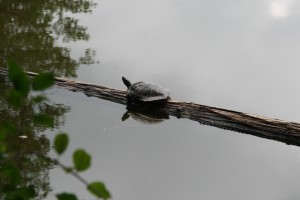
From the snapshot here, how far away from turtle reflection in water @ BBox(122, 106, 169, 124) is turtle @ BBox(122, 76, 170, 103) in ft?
0.48

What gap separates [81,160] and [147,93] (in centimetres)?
477

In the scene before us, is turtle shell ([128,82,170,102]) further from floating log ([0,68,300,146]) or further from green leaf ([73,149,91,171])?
green leaf ([73,149,91,171])

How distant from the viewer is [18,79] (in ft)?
2.22

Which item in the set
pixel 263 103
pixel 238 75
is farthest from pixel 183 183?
pixel 238 75

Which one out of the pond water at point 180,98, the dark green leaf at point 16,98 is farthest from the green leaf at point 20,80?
the pond water at point 180,98

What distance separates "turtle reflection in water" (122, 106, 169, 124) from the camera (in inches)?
210

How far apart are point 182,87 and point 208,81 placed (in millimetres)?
455

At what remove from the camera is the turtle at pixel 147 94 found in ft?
17.3

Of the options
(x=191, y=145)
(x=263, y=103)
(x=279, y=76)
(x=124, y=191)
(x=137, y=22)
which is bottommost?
(x=124, y=191)

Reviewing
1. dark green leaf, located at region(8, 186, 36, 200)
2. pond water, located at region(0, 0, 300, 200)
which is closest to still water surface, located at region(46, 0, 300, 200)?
pond water, located at region(0, 0, 300, 200)

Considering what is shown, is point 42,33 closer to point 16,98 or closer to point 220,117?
point 220,117

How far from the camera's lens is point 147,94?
5395 mm

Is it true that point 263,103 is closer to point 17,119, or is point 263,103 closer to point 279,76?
point 279,76

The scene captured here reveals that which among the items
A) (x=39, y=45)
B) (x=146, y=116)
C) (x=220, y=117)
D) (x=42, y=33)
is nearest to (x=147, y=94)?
(x=146, y=116)
